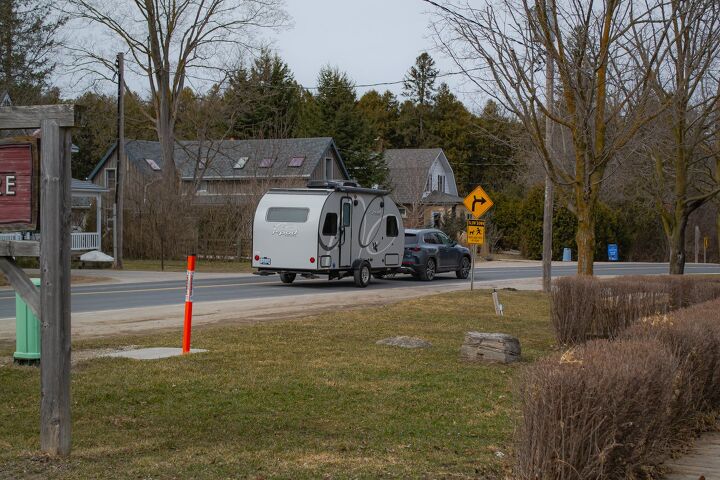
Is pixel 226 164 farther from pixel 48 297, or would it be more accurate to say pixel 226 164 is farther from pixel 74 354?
pixel 48 297

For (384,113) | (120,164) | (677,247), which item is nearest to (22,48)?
(120,164)

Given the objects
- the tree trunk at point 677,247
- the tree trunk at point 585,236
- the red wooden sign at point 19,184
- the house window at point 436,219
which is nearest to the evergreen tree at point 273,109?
the house window at point 436,219

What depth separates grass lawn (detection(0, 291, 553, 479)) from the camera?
6.48 metres

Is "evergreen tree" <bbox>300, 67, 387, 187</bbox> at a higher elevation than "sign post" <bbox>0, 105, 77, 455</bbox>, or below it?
higher

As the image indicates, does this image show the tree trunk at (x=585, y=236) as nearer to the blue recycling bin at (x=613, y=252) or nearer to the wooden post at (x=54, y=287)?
the wooden post at (x=54, y=287)

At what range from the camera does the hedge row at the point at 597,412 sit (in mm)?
5590

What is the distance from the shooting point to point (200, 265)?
38.2 m

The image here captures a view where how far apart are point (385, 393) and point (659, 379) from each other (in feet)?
11.1

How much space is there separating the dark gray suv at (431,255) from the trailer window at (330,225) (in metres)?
4.82

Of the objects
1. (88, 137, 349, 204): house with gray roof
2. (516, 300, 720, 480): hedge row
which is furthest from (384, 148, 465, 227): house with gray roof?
(516, 300, 720, 480): hedge row

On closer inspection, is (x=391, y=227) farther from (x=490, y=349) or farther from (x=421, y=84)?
(x=421, y=84)

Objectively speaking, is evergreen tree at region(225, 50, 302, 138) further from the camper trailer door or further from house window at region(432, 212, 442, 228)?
the camper trailer door

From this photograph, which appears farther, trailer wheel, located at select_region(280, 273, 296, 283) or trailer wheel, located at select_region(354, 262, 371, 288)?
trailer wheel, located at select_region(280, 273, 296, 283)

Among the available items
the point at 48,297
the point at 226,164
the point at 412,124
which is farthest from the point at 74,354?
the point at 412,124
